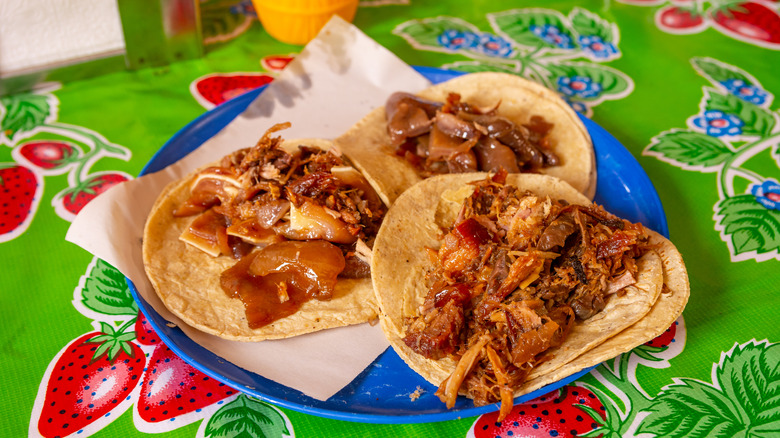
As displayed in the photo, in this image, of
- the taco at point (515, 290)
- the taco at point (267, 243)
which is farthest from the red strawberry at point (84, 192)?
the taco at point (515, 290)

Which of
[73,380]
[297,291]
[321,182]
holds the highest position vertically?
[321,182]

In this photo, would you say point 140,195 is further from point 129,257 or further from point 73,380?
point 73,380

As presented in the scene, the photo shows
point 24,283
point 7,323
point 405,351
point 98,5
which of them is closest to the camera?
point 405,351

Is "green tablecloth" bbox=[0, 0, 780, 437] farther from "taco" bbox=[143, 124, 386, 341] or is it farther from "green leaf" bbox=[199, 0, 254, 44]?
"taco" bbox=[143, 124, 386, 341]

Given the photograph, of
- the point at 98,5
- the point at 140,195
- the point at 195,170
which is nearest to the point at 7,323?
the point at 140,195

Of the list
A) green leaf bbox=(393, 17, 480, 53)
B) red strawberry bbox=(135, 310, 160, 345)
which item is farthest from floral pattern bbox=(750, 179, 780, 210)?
red strawberry bbox=(135, 310, 160, 345)
